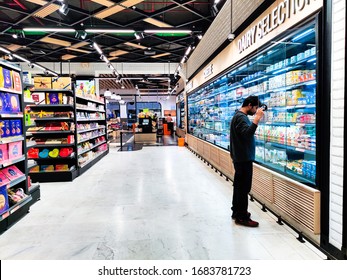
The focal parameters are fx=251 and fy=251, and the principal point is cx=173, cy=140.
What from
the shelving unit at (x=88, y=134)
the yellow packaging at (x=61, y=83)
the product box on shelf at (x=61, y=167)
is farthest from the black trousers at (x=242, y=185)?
the yellow packaging at (x=61, y=83)

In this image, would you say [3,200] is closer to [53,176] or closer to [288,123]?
[53,176]

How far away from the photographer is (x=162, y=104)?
2988cm

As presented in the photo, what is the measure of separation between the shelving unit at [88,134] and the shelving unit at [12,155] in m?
2.55

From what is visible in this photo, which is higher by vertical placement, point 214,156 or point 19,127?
point 19,127

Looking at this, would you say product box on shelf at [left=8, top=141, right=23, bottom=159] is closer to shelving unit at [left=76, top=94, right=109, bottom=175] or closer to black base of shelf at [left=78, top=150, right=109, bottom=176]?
shelving unit at [left=76, top=94, right=109, bottom=175]

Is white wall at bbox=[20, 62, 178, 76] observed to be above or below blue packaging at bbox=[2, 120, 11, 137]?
above

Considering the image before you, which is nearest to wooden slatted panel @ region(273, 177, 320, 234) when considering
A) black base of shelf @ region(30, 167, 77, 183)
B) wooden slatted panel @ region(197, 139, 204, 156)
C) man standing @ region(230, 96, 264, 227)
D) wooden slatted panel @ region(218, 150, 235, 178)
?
man standing @ region(230, 96, 264, 227)

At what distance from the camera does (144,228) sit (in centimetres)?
321

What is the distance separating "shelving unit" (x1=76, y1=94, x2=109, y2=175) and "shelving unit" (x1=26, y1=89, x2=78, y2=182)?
32 centimetres

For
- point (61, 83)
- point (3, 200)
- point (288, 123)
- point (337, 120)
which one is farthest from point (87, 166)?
point (337, 120)

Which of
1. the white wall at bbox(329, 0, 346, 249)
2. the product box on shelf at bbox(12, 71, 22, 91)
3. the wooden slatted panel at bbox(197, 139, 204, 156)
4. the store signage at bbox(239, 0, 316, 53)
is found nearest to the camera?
the white wall at bbox(329, 0, 346, 249)

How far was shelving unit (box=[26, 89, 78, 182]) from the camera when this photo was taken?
19.4ft

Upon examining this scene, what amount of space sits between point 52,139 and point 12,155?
8.63ft

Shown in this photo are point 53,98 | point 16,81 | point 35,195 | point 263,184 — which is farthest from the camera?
point 53,98
